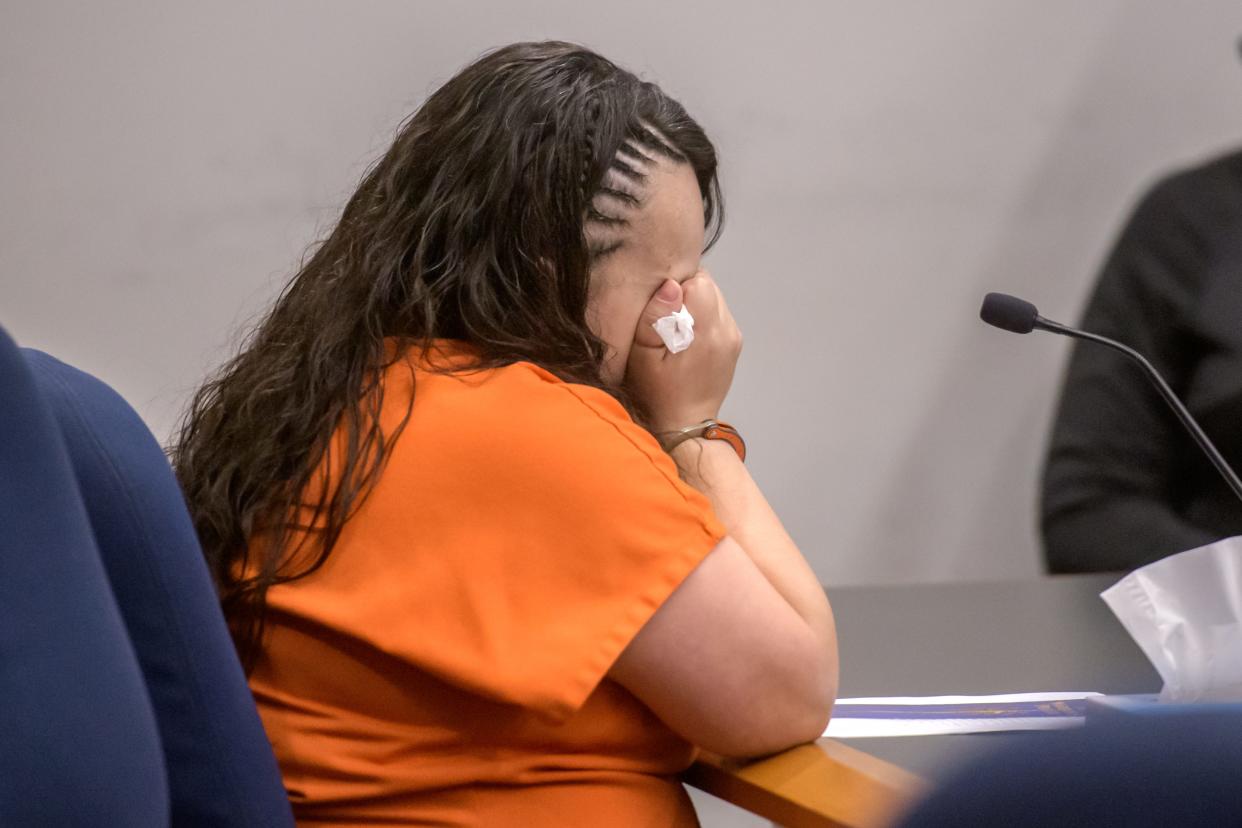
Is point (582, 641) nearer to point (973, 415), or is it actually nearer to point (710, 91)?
point (710, 91)

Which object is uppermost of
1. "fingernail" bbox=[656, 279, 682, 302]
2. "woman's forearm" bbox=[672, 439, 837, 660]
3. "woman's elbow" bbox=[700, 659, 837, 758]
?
"fingernail" bbox=[656, 279, 682, 302]

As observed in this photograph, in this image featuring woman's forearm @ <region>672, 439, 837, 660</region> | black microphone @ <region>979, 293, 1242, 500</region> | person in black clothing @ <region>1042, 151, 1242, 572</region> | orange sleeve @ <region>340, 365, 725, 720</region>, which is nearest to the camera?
orange sleeve @ <region>340, 365, 725, 720</region>

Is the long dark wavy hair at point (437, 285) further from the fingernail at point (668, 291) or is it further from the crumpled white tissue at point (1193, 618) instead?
the crumpled white tissue at point (1193, 618)

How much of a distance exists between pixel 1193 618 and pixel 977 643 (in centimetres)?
22

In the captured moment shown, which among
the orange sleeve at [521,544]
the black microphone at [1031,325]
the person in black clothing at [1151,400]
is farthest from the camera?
the person in black clothing at [1151,400]

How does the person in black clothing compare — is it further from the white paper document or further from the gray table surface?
the white paper document

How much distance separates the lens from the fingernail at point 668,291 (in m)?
1.01

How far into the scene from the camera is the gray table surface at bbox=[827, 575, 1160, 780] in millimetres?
1100

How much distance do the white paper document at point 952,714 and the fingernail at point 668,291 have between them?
35 cm

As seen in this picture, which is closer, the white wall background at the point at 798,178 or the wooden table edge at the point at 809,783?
the wooden table edge at the point at 809,783

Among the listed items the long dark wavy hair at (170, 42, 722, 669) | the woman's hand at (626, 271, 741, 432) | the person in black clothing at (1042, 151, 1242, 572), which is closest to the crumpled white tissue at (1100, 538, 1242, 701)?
the woman's hand at (626, 271, 741, 432)

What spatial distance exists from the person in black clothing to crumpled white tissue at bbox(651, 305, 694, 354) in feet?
3.46

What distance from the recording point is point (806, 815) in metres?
0.84

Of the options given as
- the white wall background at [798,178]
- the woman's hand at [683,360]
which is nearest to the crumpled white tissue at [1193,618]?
the woman's hand at [683,360]
